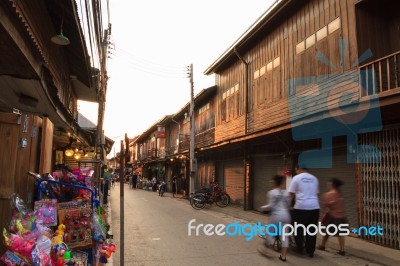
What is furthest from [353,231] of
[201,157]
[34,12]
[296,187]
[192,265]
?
[201,157]

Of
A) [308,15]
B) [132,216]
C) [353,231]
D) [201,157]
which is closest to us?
[353,231]

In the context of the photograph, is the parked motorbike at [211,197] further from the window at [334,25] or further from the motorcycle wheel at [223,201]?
the window at [334,25]

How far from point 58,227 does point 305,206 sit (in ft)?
18.5

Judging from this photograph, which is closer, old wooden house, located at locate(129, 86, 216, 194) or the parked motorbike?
the parked motorbike

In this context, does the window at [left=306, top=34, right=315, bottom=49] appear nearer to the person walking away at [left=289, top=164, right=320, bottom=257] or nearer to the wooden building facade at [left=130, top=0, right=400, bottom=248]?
the wooden building facade at [left=130, top=0, right=400, bottom=248]

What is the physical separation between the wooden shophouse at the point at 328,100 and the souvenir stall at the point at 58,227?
668 cm

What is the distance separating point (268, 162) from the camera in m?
16.6

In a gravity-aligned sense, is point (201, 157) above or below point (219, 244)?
above

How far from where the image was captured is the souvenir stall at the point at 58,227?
3598mm

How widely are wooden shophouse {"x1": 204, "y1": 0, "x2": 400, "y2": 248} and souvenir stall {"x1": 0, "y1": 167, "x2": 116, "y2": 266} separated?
6677 mm

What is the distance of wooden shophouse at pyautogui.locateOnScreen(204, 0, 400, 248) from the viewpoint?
954cm

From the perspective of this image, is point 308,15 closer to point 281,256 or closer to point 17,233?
point 281,256

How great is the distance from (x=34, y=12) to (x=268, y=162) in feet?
38.7

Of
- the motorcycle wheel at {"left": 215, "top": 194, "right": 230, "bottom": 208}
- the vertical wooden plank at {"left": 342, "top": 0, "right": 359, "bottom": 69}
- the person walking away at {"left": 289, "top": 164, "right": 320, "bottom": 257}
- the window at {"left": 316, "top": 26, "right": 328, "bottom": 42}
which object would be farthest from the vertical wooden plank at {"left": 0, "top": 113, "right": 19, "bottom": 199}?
the motorcycle wheel at {"left": 215, "top": 194, "right": 230, "bottom": 208}
